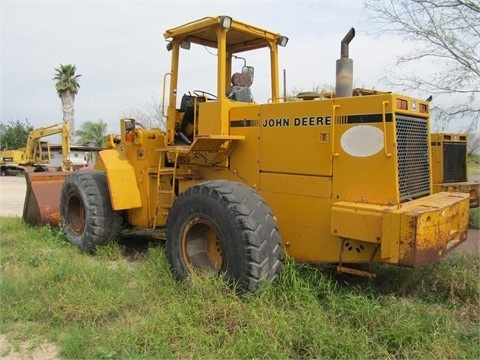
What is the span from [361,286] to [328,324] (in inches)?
48.3

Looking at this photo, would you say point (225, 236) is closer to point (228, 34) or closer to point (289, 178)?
point (289, 178)

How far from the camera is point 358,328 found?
3598 millimetres

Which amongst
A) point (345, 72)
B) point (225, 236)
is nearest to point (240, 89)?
point (345, 72)

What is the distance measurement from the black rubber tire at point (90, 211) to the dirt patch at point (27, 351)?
2.47m

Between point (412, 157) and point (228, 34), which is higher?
point (228, 34)

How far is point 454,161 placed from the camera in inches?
382

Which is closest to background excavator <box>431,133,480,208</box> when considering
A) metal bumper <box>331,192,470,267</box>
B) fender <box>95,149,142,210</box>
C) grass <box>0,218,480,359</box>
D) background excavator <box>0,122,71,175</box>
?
grass <box>0,218,480,359</box>

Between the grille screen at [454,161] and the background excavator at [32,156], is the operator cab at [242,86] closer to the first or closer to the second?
the grille screen at [454,161]

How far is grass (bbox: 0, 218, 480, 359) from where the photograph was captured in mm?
3375

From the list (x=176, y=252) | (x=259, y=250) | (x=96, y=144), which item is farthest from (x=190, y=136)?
(x=96, y=144)

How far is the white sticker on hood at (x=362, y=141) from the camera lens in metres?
4.03

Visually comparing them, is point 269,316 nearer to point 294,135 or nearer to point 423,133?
point 294,135

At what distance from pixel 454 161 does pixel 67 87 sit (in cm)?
2942

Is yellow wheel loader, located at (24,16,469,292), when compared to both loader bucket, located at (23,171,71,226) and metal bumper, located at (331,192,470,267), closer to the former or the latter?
metal bumper, located at (331,192,470,267)
